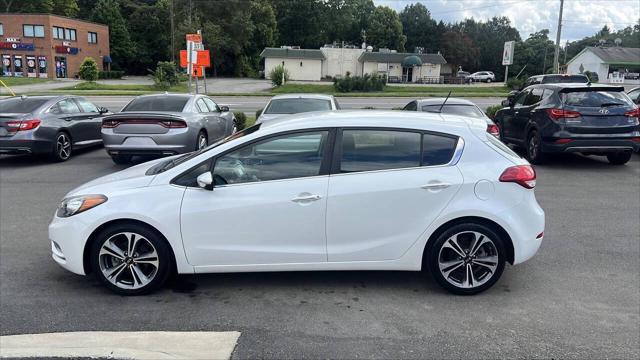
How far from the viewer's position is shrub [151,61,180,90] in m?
44.8

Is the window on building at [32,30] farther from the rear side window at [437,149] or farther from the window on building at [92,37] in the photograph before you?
the rear side window at [437,149]

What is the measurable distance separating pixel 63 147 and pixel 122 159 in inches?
62.9

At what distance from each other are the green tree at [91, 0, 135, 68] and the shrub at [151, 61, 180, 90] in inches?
1340

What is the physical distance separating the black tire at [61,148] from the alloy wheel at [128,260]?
765cm

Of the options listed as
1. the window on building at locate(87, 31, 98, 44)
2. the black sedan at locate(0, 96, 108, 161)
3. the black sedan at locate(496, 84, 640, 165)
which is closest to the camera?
the black sedan at locate(496, 84, 640, 165)

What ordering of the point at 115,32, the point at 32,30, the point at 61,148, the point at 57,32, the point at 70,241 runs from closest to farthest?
the point at 70,241
the point at 61,148
the point at 32,30
the point at 57,32
the point at 115,32

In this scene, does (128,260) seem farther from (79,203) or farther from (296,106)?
(296,106)

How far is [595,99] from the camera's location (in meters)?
9.83

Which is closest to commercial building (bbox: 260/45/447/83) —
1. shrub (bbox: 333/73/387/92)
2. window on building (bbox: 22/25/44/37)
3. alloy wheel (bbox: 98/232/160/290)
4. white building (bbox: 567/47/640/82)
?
white building (bbox: 567/47/640/82)

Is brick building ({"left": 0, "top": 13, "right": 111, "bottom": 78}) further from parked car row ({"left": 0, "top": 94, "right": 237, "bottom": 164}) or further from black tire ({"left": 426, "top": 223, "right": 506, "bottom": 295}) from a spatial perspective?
black tire ({"left": 426, "top": 223, "right": 506, "bottom": 295})

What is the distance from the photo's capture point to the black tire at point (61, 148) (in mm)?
11078

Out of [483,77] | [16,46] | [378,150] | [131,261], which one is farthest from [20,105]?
[483,77]

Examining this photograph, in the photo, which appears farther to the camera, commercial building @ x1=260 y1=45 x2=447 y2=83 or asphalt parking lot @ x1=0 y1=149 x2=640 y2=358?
commercial building @ x1=260 y1=45 x2=447 y2=83

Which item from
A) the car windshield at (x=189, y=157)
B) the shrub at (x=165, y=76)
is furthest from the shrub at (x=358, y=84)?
the car windshield at (x=189, y=157)
